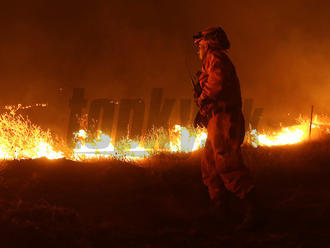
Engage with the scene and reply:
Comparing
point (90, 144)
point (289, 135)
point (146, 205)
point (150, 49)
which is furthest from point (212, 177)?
point (150, 49)

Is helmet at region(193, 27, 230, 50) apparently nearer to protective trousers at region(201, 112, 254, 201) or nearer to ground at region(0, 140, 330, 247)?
protective trousers at region(201, 112, 254, 201)

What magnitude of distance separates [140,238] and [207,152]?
1287 millimetres

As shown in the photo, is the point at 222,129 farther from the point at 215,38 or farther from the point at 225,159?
the point at 215,38

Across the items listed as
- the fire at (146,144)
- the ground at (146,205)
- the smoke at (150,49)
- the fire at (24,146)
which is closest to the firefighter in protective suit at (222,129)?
the ground at (146,205)

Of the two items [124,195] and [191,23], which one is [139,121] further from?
[191,23]

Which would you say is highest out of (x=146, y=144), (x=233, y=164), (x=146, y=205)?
(x=146, y=144)

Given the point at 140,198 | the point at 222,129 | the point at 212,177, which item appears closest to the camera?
the point at 222,129

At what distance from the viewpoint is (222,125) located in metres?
4.30

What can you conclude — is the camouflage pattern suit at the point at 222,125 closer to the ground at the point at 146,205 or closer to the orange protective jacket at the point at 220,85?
the orange protective jacket at the point at 220,85

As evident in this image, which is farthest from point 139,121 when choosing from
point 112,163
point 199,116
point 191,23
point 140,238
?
point 191,23

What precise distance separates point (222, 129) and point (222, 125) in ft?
0.15

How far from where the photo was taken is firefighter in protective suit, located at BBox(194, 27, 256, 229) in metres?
4.17

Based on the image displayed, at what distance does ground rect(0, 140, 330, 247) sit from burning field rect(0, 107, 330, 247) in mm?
11

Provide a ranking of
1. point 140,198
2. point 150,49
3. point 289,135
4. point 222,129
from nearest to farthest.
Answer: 1. point 222,129
2. point 140,198
3. point 289,135
4. point 150,49
